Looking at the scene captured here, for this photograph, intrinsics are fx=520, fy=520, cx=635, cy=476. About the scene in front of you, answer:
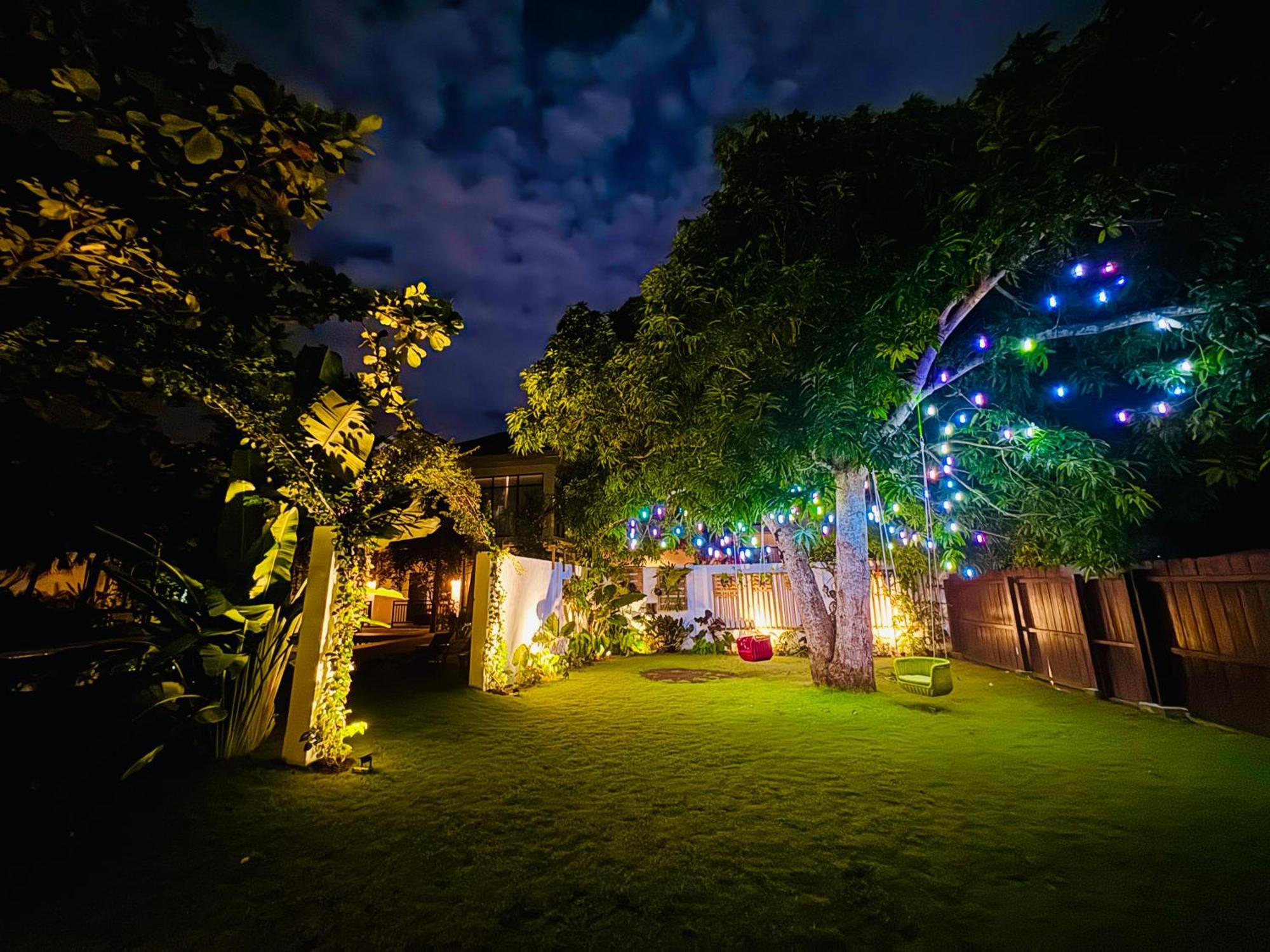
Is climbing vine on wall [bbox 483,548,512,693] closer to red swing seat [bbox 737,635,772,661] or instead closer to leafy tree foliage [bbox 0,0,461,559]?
leafy tree foliage [bbox 0,0,461,559]

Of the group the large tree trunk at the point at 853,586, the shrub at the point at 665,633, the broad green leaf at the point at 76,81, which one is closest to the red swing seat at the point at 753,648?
the shrub at the point at 665,633

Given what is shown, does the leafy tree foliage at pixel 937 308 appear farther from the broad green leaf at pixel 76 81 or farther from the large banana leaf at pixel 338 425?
Result: the broad green leaf at pixel 76 81

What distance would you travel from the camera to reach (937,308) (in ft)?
22.4

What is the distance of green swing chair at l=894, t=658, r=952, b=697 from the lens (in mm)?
7027

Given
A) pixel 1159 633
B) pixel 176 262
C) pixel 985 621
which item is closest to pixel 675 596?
pixel 985 621

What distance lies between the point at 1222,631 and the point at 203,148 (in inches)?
355

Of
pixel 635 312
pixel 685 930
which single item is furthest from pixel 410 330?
pixel 635 312

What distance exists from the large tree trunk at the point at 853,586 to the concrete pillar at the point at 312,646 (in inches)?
274

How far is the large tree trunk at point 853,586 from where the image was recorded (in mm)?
8148

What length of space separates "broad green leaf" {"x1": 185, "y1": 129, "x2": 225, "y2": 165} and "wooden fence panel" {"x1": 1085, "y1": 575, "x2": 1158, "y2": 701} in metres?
9.50

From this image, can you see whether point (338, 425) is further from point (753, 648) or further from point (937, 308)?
point (753, 648)

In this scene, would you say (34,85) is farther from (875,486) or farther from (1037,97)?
(875,486)

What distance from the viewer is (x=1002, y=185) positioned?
561cm

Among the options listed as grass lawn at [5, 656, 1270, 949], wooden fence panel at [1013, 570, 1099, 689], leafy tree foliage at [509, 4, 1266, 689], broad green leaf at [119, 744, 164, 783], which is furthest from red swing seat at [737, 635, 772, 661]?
broad green leaf at [119, 744, 164, 783]
